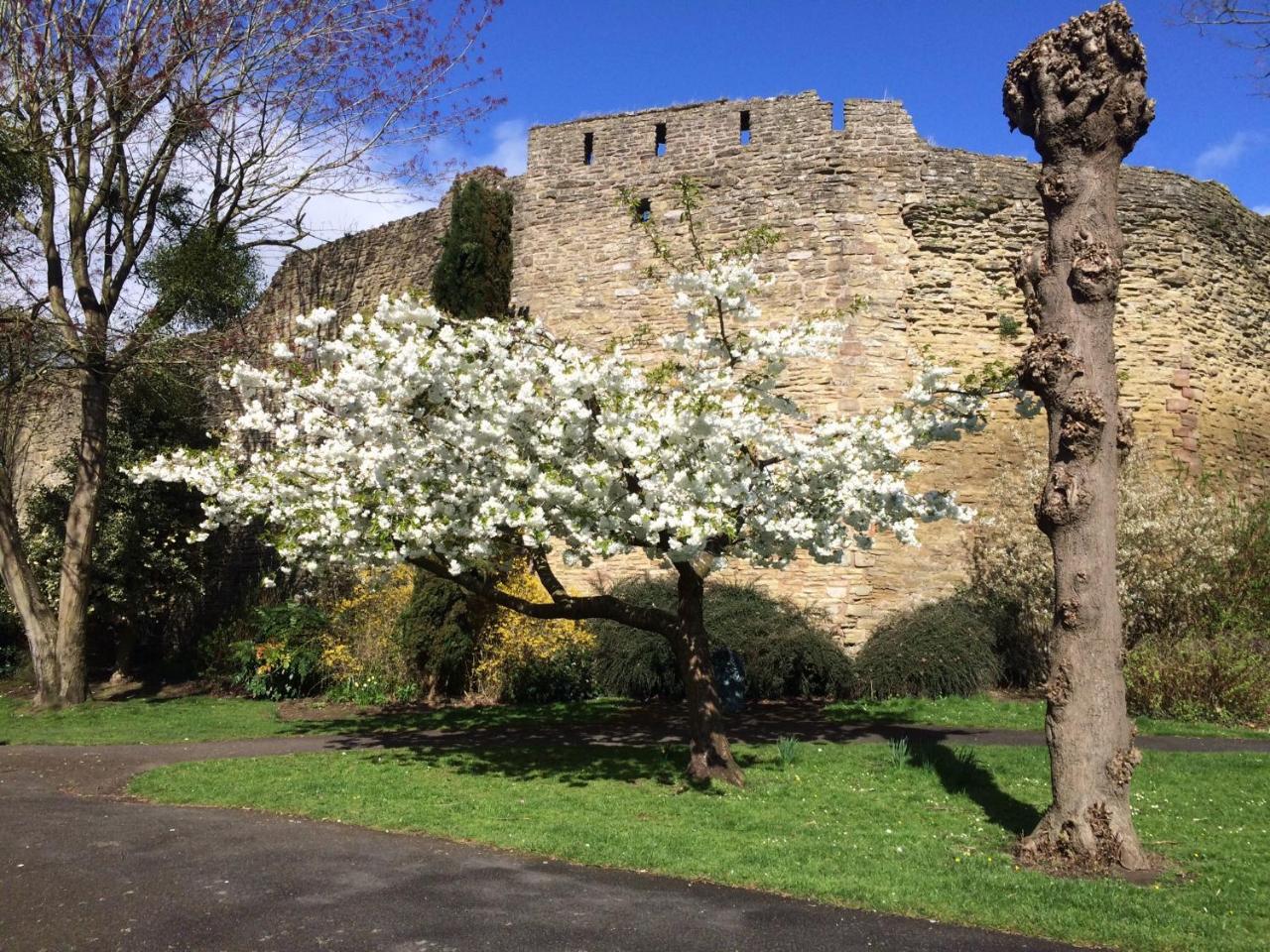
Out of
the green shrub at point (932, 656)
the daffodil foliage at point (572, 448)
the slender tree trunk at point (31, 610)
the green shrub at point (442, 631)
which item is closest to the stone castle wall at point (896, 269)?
the green shrub at point (932, 656)

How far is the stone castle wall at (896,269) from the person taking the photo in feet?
47.9

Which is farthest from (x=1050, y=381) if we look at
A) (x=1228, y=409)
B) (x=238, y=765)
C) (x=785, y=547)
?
(x=1228, y=409)

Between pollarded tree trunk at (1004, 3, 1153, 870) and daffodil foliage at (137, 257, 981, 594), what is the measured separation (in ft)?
4.99

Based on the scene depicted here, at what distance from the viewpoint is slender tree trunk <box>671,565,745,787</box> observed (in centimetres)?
838

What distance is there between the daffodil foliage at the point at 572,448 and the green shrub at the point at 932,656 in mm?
4843

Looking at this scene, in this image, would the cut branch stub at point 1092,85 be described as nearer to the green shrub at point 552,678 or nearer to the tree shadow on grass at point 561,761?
the tree shadow on grass at point 561,761

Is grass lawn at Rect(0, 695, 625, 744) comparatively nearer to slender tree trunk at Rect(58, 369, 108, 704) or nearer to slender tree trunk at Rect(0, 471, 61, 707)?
slender tree trunk at Rect(0, 471, 61, 707)

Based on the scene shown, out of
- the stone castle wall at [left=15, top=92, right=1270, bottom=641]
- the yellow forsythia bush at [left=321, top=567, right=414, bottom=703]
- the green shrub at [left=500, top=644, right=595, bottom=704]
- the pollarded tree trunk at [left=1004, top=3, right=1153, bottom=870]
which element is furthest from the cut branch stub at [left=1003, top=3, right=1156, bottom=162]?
the yellow forsythia bush at [left=321, top=567, right=414, bottom=703]

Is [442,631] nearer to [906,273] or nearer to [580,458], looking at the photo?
[580,458]

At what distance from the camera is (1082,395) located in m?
6.51

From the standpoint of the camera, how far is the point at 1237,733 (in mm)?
10242

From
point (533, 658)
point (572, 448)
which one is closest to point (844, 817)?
point (572, 448)

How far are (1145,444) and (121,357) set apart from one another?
13584 millimetres

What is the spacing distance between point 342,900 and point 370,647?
931 cm
